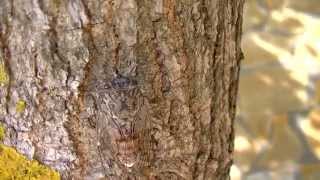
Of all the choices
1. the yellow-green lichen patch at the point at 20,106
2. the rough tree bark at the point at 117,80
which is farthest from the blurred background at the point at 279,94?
the yellow-green lichen patch at the point at 20,106

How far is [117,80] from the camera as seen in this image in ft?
2.63

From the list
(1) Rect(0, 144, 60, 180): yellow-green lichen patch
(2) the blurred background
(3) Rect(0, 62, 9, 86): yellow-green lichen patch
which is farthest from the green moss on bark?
(2) the blurred background

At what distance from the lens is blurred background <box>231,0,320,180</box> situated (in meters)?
2.56

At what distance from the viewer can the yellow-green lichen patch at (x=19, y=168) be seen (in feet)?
2.92

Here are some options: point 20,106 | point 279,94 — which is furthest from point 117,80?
point 279,94

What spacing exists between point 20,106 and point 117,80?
13 cm

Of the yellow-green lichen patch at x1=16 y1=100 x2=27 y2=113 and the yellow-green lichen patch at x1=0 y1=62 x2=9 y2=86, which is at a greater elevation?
the yellow-green lichen patch at x1=0 y1=62 x2=9 y2=86

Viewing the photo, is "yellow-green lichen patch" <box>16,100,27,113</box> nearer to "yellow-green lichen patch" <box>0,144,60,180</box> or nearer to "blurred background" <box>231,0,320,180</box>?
"yellow-green lichen patch" <box>0,144,60,180</box>

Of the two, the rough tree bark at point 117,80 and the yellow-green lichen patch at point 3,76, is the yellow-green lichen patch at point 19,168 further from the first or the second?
the yellow-green lichen patch at point 3,76

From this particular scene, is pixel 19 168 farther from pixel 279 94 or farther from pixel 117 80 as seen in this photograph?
pixel 279 94

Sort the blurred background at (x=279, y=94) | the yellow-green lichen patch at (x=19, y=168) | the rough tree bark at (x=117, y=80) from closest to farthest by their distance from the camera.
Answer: the rough tree bark at (x=117, y=80) < the yellow-green lichen patch at (x=19, y=168) < the blurred background at (x=279, y=94)

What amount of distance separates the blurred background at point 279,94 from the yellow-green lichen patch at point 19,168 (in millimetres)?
1681

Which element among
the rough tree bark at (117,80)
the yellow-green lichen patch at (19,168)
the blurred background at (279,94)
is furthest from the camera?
the blurred background at (279,94)

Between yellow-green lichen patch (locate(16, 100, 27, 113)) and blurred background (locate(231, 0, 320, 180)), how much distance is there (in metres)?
1.75
